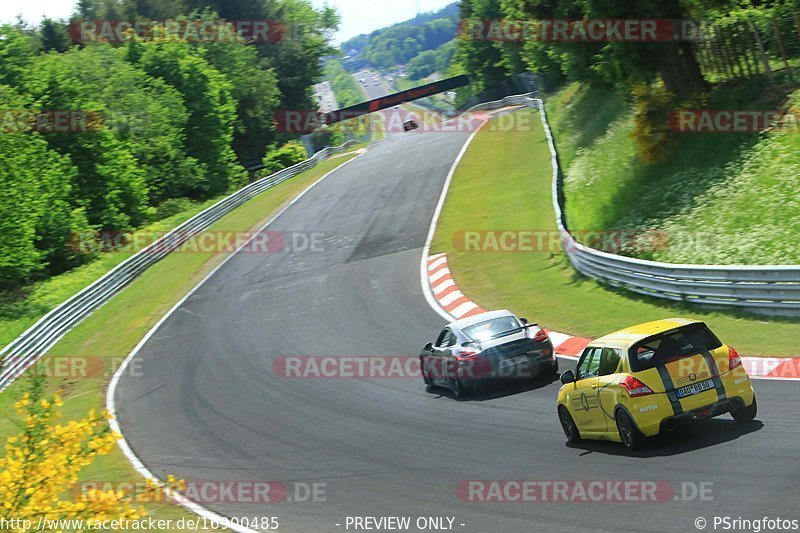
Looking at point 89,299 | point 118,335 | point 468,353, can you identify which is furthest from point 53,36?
point 468,353

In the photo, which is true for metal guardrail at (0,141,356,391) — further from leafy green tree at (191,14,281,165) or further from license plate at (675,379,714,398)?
leafy green tree at (191,14,281,165)

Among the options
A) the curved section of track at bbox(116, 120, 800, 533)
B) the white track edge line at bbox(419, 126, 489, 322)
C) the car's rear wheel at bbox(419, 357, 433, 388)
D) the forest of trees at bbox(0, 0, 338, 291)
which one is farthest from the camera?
the forest of trees at bbox(0, 0, 338, 291)

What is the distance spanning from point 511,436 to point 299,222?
101 feet

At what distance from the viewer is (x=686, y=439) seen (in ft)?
35.4

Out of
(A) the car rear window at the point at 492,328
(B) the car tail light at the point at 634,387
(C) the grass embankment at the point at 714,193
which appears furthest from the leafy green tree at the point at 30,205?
(B) the car tail light at the point at 634,387

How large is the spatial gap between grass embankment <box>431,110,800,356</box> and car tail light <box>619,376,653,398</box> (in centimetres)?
483

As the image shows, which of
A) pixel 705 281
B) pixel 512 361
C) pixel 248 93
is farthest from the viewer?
pixel 248 93

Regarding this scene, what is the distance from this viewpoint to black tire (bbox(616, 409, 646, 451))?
10508 millimetres

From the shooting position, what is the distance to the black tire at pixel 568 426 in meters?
11.8

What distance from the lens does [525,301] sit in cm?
2316

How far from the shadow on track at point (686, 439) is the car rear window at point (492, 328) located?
4.75 meters

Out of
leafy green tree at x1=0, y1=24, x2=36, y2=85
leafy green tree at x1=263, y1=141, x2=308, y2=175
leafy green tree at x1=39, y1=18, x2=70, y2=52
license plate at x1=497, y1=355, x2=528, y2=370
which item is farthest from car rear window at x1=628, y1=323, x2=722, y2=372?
leafy green tree at x1=39, y1=18, x2=70, y2=52

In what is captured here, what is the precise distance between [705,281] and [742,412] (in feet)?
26.5

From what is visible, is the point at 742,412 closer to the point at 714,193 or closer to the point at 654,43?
the point at 714,193
